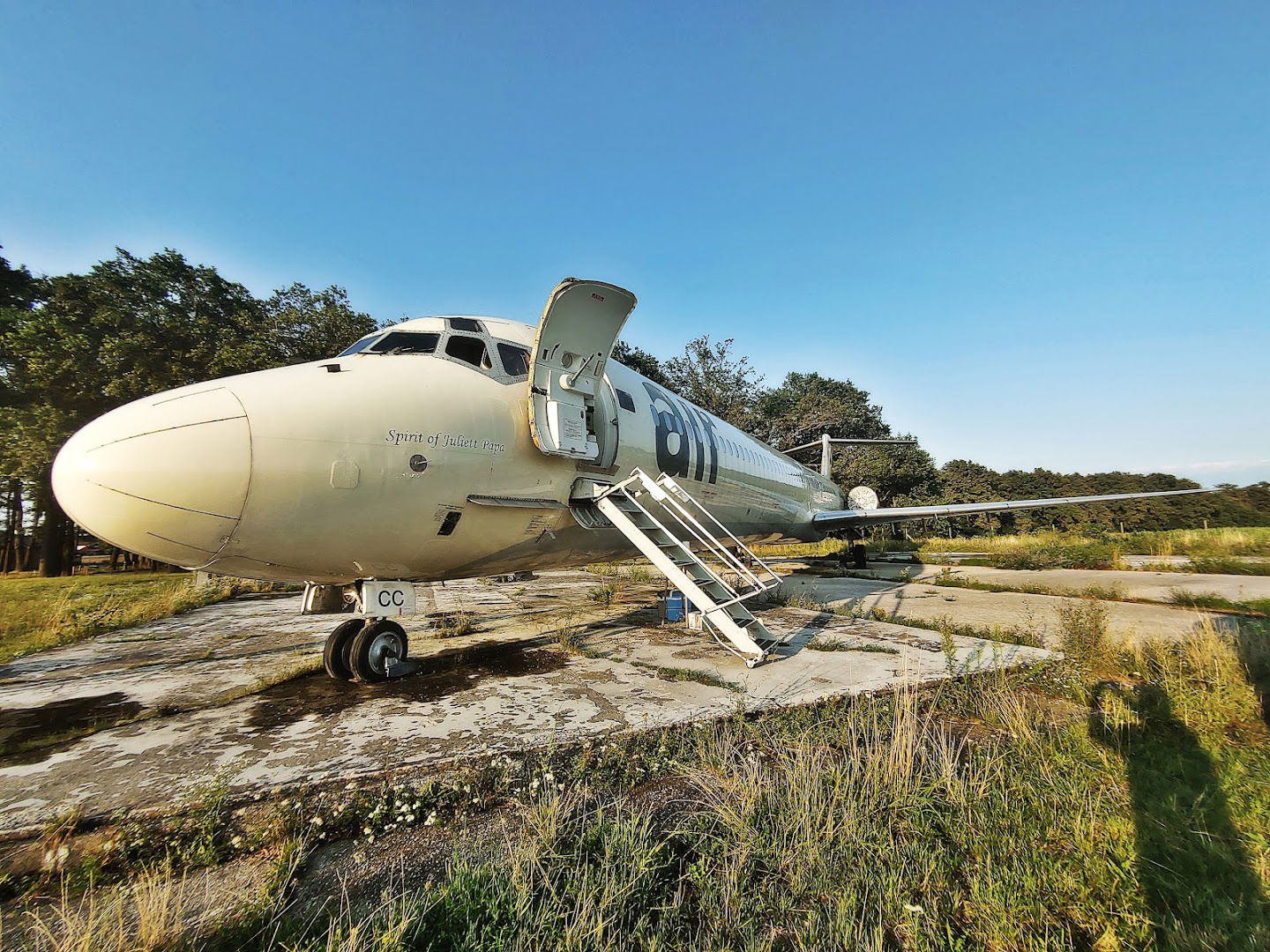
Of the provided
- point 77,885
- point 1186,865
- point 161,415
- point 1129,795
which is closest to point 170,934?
point 77,885

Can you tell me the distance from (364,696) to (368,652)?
1.87 feet

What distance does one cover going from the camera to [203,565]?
4199 mm

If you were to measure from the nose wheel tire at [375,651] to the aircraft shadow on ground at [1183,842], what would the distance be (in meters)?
6.17

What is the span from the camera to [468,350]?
19.0 feet

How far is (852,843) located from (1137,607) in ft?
35.4

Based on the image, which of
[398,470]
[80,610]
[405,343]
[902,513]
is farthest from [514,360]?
[902,513]

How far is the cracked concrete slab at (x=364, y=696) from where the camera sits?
338 cm

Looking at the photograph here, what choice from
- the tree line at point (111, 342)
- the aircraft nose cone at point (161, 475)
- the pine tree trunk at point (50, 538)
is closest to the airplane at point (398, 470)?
the aircraft nose cone at point (161, 475)

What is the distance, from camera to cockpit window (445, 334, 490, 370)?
224 inches

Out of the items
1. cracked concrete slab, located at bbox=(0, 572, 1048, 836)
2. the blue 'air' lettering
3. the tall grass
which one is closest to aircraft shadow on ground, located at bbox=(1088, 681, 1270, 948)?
cracked concrete slab, located at bbox=(0, 572, 1048, 836)

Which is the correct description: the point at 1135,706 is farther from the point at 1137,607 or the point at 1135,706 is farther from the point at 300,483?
the point at 300,483

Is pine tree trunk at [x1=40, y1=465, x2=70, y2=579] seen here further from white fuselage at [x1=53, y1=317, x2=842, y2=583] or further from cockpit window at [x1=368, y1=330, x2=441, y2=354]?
white fuselage at [x1=53, y1=317, x2=842, y2=583]

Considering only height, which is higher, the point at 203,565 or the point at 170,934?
the point at 203,565

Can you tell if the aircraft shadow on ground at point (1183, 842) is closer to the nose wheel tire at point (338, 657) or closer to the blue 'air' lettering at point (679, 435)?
the blue 'air' lettering at point (679, 435)
